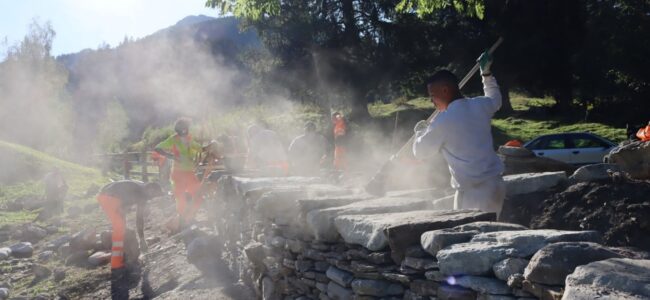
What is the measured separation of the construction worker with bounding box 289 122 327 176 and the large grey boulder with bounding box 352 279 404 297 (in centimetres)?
654

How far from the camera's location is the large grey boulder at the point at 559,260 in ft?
6.69

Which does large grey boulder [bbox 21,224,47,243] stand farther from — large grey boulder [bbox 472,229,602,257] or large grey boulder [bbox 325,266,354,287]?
large grey boulder [bbox 472,229,602,257]

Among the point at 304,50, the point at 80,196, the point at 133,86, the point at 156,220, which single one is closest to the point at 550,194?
the point at 156,220

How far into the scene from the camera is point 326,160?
11773 mm

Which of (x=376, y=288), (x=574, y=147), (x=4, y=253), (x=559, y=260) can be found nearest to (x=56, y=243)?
(x=4, y=253)

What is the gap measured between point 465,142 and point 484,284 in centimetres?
152

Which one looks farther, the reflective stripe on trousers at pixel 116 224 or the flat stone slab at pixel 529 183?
the reflective stripe on trousers at pixel 116 224

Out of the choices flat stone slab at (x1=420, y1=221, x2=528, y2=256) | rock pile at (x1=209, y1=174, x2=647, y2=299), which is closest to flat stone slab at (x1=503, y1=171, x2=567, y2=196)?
rock pile at (x1=209, y1=174, x2=647, y2=299)

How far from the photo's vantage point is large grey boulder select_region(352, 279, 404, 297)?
3.09 metres

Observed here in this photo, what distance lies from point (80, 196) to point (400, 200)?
16824mm

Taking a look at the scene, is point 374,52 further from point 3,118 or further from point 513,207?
point 3,118

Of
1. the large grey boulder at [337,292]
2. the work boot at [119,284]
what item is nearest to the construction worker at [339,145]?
the work boot at [119,284]

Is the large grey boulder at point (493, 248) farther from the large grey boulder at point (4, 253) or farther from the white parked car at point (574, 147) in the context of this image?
the white parked car at point (574, 147)

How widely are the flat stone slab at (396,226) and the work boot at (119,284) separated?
4.72m
